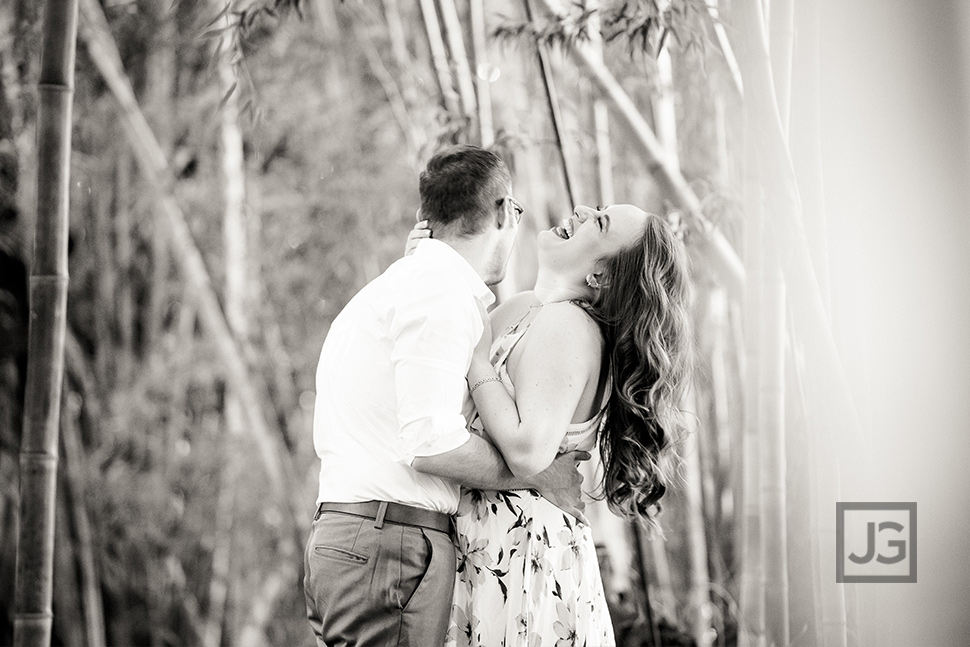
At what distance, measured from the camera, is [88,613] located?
14.5 ft

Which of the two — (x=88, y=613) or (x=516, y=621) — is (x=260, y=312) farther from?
(x=516, y=621)

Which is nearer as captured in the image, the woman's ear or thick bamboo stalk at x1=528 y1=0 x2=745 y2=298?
the woman's ear

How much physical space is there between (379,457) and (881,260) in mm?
1005

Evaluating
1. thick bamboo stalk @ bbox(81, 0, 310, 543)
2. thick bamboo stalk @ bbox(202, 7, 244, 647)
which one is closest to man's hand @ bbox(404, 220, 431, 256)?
thick bamboo stalk @ bbox(81, 0, 310, 543)

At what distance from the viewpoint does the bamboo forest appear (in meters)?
1.87

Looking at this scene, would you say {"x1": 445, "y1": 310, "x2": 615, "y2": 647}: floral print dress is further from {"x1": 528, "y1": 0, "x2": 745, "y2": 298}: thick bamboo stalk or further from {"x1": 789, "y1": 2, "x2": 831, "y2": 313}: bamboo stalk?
{"x1": 528, "y1": 0, "x2": 745, "y2": 298}: thick bamboo stalk

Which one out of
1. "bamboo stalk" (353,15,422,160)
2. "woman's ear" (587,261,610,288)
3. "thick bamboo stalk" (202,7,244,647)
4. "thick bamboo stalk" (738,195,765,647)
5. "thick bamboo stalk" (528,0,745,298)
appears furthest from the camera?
"thick bamboo stalk" (202,7,244,647)

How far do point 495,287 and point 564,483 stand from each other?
4.62ft

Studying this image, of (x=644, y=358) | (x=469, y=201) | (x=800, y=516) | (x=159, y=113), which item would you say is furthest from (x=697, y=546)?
(x=159, y=113)

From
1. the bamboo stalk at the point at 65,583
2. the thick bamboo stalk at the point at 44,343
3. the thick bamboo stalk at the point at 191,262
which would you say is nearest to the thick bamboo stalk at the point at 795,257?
the thick bamboo stalk at the point at 44,343

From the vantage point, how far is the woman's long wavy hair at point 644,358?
1.82 meters

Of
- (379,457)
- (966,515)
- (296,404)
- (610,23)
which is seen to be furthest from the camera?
(296,404)

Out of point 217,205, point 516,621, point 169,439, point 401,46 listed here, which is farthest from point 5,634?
point 516,621

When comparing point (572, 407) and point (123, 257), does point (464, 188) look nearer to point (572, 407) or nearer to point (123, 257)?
point (572, 407)
